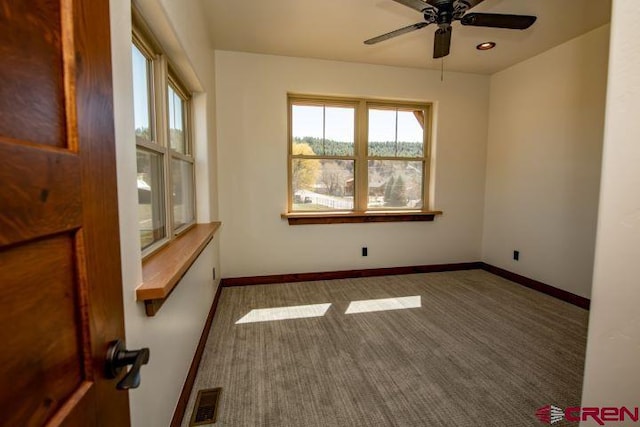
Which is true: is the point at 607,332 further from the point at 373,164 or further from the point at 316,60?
the point at 316,60

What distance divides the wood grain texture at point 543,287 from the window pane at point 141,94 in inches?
140

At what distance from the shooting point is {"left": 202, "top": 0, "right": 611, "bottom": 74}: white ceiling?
242 centimetres

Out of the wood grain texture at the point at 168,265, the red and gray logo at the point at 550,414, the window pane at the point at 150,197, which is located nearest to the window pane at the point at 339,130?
the wood grain texture at the point at 168,265

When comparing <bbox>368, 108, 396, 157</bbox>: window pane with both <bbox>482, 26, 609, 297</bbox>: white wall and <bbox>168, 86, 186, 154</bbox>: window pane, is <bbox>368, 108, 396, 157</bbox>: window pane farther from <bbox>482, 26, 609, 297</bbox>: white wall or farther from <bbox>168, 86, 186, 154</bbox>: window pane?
<bbox>168, 86, 186, 154</bbox>: window pane

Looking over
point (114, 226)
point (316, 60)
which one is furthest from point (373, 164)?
point (114, 226)

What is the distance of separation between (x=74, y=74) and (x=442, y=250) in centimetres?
420

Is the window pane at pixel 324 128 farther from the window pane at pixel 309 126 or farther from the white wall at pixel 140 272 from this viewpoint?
the white wall at pixel 140 272

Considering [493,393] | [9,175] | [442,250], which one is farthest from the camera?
[442,250]

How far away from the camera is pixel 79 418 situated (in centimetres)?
47

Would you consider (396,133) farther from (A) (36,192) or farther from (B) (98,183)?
(A) (36,192)

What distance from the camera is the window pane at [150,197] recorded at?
146 centimetres

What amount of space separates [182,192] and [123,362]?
193 centimetres

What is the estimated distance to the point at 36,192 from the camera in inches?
15.2

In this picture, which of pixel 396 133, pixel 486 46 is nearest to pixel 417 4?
pixel 486 46
